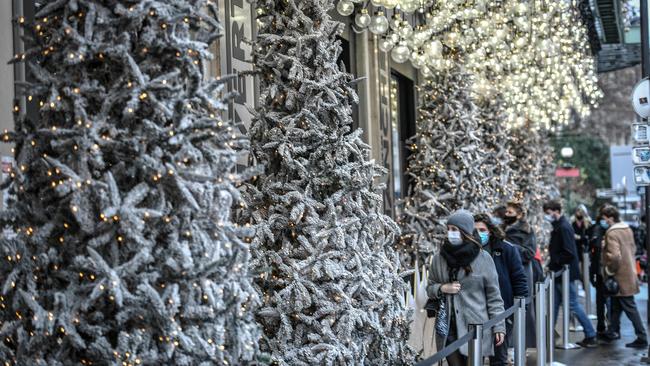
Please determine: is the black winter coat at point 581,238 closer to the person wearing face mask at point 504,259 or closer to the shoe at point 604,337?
the shoe at point 604,337

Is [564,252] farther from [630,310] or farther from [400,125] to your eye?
[400,125]

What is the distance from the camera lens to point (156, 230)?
4.89 metres

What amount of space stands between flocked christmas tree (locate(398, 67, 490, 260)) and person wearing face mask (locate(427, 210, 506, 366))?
5.14 metres

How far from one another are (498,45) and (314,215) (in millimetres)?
8297

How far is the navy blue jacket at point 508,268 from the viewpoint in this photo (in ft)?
32.0

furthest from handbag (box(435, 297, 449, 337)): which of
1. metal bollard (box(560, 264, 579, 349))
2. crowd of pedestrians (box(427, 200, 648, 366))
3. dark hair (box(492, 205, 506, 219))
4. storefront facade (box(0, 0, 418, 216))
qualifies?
metal bollard (box(560, 264, 579, 349))

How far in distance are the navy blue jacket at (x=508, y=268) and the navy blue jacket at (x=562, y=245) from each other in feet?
17.2

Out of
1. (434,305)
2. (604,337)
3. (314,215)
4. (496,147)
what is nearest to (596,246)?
(604,337)

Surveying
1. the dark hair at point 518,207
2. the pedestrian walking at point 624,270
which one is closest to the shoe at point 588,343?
the pedestrian walking at point 624,270

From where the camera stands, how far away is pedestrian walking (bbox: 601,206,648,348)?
586 inches

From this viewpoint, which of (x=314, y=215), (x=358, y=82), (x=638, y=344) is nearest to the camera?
(x=314, y=215)

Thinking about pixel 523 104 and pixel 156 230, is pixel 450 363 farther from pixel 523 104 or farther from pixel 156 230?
pixel 523 104

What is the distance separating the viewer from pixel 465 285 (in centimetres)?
863

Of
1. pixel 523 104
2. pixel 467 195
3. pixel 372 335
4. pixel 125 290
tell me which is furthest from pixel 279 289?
pixel 523 104
